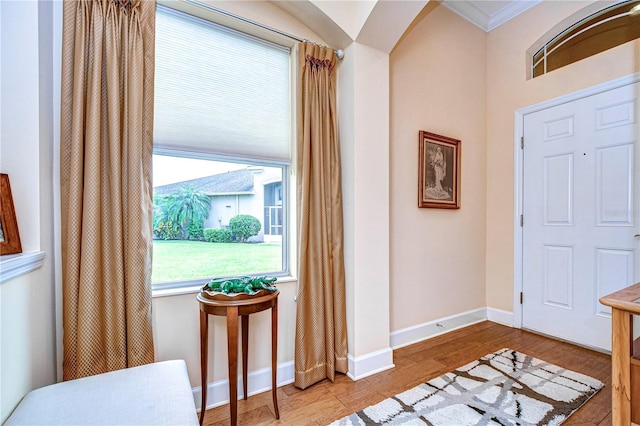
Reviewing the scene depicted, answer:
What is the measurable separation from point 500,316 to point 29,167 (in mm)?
3914

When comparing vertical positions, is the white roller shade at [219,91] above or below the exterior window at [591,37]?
below

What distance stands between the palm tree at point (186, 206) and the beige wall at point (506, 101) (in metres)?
2.97

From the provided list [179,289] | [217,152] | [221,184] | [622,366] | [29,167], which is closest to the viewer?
[29,167]

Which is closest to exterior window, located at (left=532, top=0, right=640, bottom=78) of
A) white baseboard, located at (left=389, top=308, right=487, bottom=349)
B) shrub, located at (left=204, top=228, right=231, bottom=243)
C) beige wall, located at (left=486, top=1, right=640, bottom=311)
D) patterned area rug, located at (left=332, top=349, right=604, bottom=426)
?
beige wall, located at (left=486, top=1, right=640, bottom=311)

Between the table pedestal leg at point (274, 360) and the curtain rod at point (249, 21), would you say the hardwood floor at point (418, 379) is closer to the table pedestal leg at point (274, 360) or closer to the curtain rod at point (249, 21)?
the table pedestal leg at point (274, 360)

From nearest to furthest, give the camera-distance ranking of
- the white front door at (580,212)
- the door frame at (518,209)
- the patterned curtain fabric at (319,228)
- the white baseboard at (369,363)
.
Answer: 1. the patterned curtain fabric at (319,228)
2. the white baseboard at (369,363)
3. the white front door at (580,212)
4. the door frame at (518,209)

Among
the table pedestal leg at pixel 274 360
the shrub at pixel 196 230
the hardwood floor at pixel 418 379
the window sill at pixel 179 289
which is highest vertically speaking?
the shrub at pixel 196 230

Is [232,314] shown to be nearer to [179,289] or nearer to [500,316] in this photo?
[179,289]

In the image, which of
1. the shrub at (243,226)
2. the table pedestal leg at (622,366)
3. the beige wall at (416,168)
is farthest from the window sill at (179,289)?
the table pedestal leg at (622,366)

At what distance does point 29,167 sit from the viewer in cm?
122

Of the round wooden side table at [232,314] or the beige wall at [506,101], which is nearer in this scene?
the round wooden side table at [232,314]

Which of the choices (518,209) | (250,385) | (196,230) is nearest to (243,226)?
(196,230)

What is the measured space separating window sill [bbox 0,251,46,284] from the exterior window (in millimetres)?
4061

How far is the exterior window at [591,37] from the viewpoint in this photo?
7.87ft
